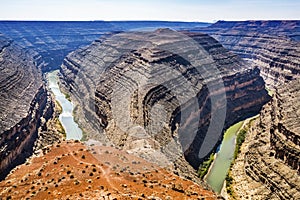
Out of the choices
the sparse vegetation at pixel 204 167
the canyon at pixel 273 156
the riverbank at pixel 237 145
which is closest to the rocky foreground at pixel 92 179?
the canyon at pixel 273 156

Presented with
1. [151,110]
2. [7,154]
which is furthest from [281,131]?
[7,154]

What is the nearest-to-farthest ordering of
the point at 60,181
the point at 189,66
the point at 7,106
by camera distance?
the point at 60,181
the point at 7,106
the point at 189,66

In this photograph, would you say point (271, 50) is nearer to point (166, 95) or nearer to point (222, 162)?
point (166, 95)

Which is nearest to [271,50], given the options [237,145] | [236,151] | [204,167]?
[237,145]

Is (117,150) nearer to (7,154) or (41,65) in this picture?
(7,154)

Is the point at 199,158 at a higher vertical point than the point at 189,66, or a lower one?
lower

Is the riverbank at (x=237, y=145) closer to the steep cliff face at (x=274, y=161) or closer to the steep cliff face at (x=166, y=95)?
the steep cliff face at (x=274, y=161)

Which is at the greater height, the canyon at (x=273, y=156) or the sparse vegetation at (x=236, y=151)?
the canyon at (x=273, y=156)
